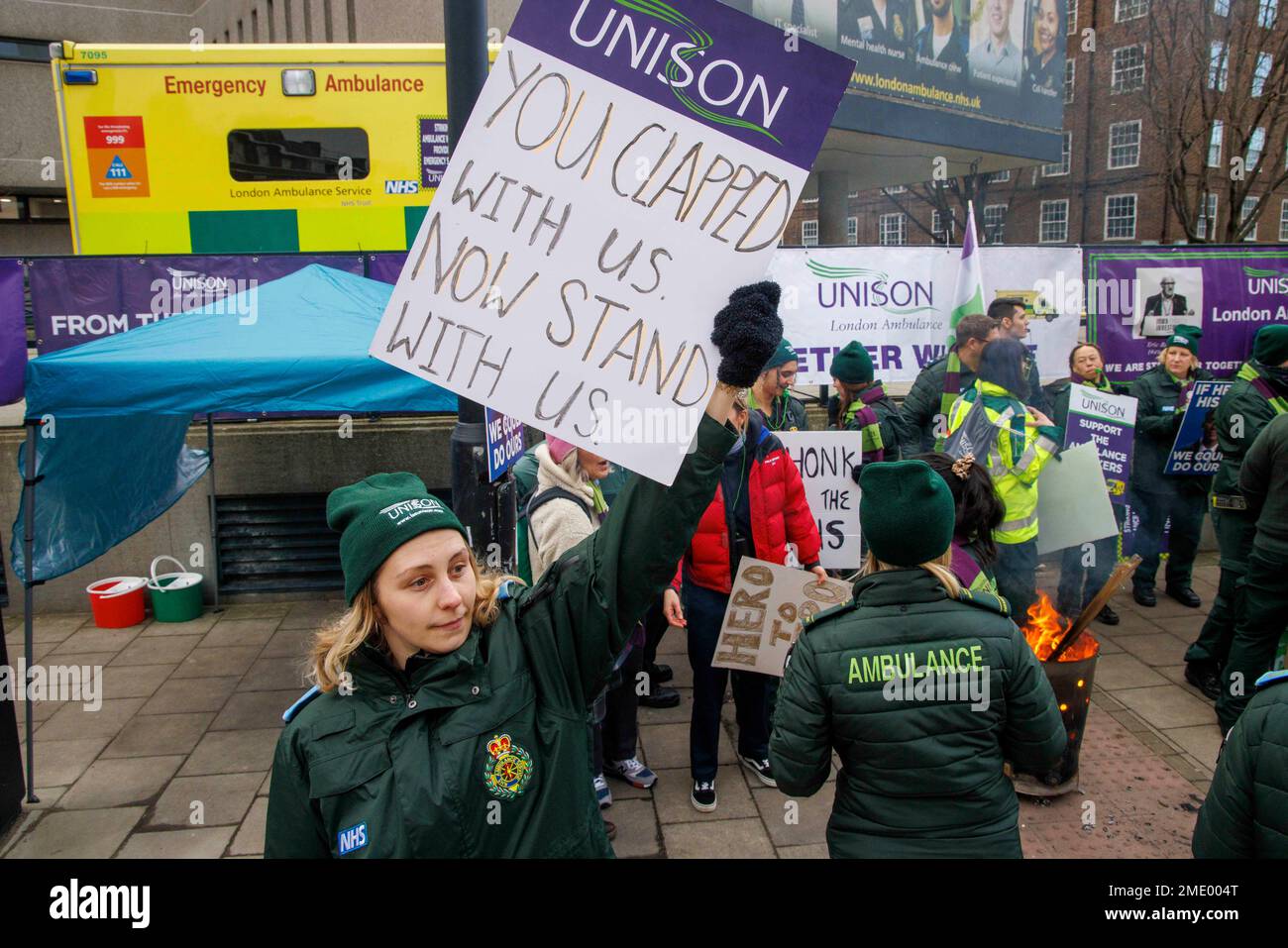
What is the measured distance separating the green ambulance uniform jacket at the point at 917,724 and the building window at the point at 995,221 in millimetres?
40236

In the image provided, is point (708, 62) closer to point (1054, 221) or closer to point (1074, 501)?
point (1074, 501)

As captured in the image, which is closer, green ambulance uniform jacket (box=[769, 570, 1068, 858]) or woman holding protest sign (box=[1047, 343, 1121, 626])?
green ambulance uniform jacket (box=[769, 570, 1068, 858])

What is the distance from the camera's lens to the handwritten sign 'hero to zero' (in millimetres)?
1811

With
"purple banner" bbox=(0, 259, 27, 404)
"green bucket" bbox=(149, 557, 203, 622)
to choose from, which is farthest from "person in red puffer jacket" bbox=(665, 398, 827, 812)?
"green bucket" bbox=(149, 557, 203, 622)

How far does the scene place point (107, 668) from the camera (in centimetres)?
611

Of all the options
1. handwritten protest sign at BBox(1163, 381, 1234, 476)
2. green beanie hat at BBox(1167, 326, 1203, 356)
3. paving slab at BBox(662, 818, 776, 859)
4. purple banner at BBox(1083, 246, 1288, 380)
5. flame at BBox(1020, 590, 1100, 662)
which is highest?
purple banner at BBox(1083, 246, 1288, 380)

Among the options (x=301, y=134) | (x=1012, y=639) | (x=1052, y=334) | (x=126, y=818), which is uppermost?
(x=301, y=134)

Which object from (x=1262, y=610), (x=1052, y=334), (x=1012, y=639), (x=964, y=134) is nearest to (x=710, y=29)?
(x=1012, y=639)

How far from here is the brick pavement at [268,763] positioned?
4.05 m

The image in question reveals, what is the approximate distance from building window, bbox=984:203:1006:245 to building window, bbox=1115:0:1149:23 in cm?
1111

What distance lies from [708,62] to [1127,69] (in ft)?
102

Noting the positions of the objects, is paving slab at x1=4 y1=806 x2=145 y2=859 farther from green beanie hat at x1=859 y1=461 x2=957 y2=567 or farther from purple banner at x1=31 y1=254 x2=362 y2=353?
green beanie hat at x1=859 y1=461 x2=957 y2=567

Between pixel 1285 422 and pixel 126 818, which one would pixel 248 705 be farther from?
pixel 1285 422

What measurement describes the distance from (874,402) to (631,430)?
15.1ft
